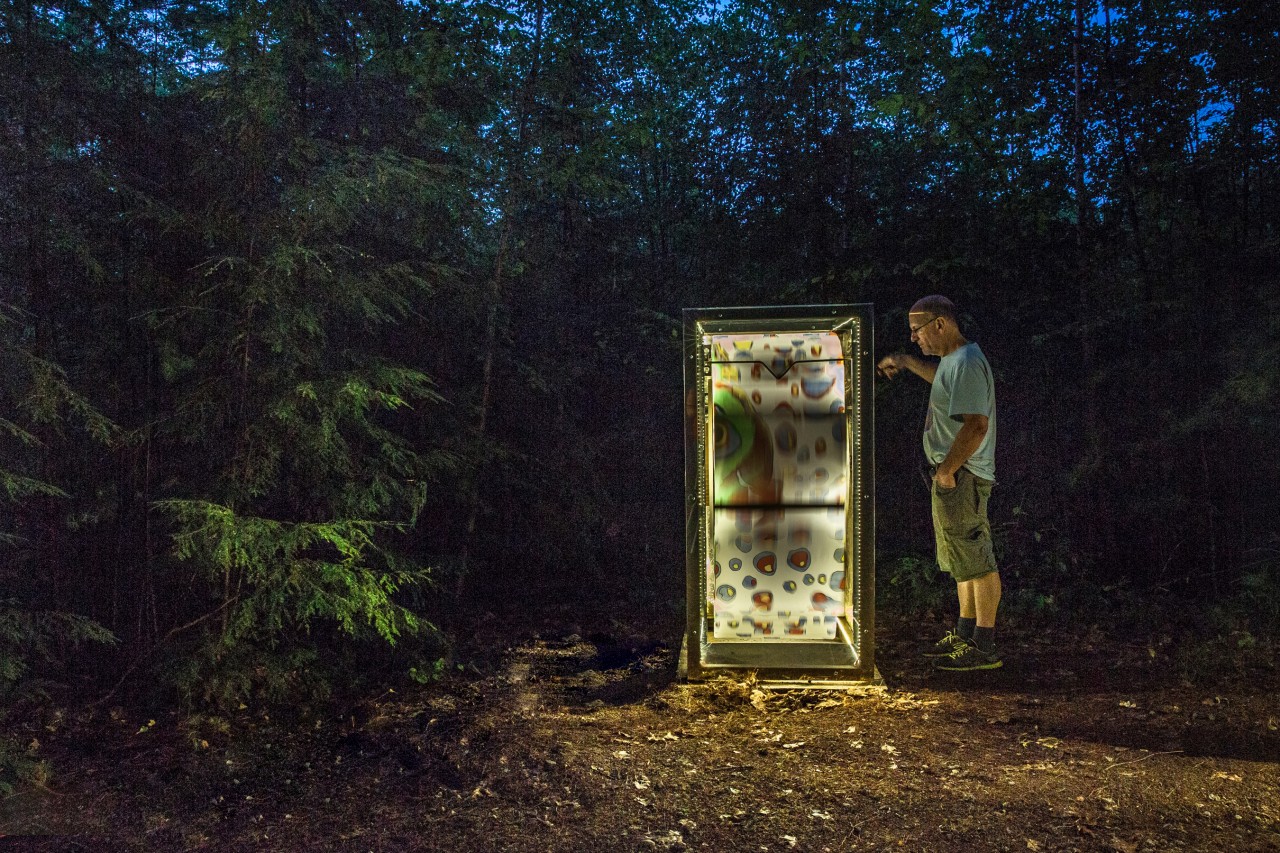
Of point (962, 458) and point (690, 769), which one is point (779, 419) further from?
point (690, 769)

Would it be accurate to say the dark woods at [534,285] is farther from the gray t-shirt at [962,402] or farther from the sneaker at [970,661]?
the gray t-shirt at [962,402]

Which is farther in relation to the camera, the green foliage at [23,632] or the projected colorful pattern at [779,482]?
the projected colorful pattern at [779,482]

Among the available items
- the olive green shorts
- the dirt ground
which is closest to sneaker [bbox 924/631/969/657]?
the dirt ground

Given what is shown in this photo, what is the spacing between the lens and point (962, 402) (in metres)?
4.87

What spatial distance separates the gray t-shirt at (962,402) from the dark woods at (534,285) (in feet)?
7.54

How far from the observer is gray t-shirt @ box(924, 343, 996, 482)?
4.86 meters

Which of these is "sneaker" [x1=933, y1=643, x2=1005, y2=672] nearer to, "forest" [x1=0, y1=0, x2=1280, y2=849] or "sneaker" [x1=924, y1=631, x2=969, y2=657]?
"sneaker" [x1=924, y1=631, x2=969, y2=657]

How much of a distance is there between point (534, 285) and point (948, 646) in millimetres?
4480

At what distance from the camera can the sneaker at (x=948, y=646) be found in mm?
5367

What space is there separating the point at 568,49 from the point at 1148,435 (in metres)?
5.92

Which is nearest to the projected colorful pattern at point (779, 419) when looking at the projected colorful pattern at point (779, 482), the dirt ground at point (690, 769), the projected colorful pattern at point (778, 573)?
the projected colorful pattern at point (779, 482)

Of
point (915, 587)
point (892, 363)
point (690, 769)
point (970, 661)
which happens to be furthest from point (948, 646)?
point (690, 769)

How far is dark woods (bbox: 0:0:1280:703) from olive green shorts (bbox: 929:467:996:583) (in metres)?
2.03

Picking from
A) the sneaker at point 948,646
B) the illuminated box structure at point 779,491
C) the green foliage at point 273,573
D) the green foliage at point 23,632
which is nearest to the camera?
the green foliage at point 23,632
